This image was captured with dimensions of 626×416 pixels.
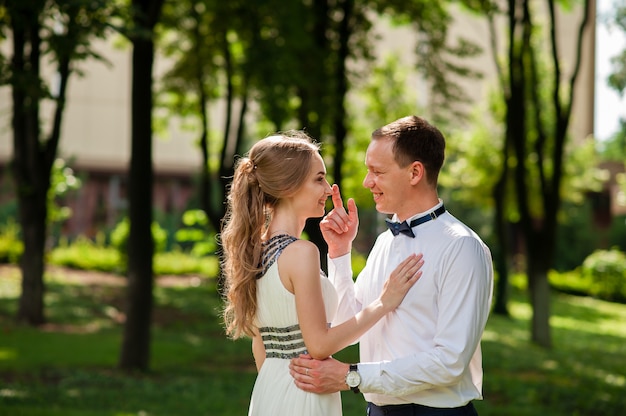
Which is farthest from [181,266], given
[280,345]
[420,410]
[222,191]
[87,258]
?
[420,410]

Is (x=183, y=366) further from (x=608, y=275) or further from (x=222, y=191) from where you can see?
(x=608, y=275)

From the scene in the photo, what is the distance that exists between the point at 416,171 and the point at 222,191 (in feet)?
56.6

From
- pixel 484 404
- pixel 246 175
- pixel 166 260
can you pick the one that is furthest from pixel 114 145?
pixel 246 175

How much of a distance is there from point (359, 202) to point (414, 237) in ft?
75.6

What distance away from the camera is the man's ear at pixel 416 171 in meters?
3.72

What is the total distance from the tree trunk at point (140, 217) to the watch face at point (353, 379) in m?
8.58

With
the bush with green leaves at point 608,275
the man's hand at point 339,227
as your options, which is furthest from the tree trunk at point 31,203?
the bush with green leaves at point 608,275

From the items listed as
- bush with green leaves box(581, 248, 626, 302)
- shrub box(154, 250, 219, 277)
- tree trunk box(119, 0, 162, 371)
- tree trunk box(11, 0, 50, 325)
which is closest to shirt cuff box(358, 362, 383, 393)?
tree trunk box(119, 0, 162, 371)

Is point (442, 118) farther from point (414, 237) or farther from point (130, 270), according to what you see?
point (414, 237)

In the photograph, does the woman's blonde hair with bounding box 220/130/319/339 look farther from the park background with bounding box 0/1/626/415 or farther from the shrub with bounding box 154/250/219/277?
the shrub with bounding box 154/250/219/277

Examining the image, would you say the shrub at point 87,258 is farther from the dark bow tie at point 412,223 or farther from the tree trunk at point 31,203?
the dark bow tie at point 412,223

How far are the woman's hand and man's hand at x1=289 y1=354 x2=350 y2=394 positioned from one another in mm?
340

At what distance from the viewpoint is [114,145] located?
4200 cm

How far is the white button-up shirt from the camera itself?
347 centimetres
